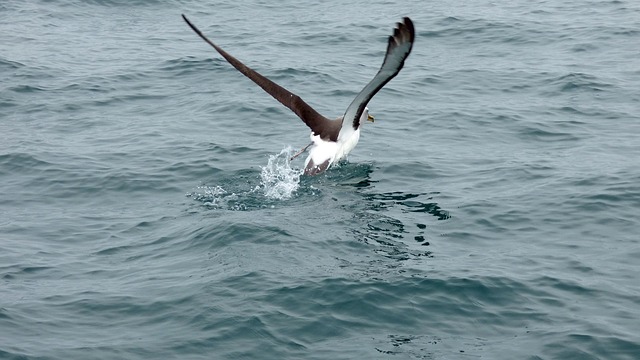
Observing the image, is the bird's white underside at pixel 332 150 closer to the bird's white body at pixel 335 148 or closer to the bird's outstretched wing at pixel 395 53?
the bird's white body at pixel 335 148

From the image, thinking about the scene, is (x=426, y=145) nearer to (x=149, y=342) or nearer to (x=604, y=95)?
(x=604, y=95)

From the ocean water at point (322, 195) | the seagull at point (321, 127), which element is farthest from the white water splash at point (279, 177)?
the seagull at point (321, 127)

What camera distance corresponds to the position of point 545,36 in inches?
997

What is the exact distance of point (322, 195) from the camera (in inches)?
615

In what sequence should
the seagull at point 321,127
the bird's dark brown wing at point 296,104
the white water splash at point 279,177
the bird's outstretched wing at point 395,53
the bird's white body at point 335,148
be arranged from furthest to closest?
1. the bird's white body at point 335,148
2. the bird's dark brown wing at point 296,104
3. the seagull at point 321,127
4. the white water splash at point 279,177
5. the bird's outstretched wing at point 395,53

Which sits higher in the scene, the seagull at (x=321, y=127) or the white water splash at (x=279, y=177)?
the seagull at (x=321, y=127)

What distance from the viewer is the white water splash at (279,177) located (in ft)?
51.1

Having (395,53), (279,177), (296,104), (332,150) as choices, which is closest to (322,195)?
(279,177)

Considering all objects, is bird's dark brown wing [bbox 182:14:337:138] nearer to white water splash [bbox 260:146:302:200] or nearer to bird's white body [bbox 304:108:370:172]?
bird's white body [bbox 304:108:370:172]

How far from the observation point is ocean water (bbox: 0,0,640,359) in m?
11.1

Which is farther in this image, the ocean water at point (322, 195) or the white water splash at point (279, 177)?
the white water splash at point (279, 177)

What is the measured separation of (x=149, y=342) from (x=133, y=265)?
246 cm

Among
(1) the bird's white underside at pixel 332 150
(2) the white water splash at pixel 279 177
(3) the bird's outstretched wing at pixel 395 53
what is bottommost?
(2) the white water splash at pixel 279 177

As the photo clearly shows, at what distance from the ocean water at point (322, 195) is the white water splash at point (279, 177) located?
0.17 ft
